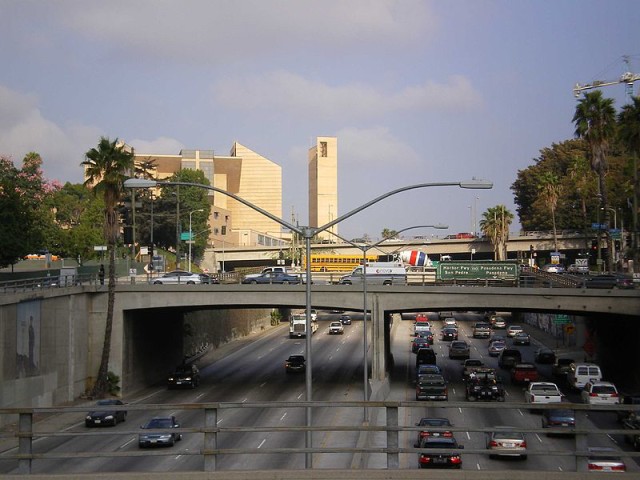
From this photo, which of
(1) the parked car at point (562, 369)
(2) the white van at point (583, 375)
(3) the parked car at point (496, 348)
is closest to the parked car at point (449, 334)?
(3) the parked car at point (496, 348)

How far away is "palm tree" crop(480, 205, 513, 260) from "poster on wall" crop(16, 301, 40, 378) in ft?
322

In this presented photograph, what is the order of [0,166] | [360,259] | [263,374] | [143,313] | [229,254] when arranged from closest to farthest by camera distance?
[143,313]
[263,374]
[0,166]
[360,259]
[229,254]

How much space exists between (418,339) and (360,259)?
36.8 m

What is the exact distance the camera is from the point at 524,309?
208ft

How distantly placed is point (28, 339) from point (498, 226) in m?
102

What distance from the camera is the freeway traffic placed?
3055 centimetres

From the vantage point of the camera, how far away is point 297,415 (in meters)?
53.2

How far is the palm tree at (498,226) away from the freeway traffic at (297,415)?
2695 cm

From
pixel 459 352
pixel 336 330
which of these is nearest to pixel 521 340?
pixel 459 352

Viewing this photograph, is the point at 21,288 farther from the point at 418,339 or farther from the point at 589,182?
the point at 589,182

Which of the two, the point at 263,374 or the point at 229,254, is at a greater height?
the point at 229,254

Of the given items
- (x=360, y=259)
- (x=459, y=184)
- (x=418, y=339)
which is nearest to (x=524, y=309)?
(x=418, y=339)

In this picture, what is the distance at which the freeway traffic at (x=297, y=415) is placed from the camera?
30.5 metres

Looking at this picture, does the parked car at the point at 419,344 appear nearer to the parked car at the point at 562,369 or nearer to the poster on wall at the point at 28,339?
the parked car at the point at 562,369
